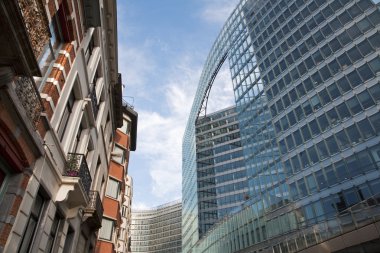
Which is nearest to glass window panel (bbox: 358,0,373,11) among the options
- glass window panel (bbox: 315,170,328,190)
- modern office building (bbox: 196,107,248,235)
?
glass window panel (bbox: 315,170,328,190)

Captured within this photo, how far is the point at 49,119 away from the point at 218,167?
8308cm

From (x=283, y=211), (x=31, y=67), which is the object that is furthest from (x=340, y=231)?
(x=31, y=67)

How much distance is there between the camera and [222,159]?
9250cm

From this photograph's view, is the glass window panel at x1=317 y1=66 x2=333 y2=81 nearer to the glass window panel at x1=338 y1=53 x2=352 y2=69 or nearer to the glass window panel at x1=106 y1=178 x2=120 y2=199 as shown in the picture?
the glass window panel at x1=338 y1=53 x2=352 y2=69

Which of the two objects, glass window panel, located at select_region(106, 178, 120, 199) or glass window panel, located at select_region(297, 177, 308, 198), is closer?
glass window panel, located at select_region(106, 178, 120, 199)

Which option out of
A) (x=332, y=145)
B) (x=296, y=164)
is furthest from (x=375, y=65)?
(x=296, y=164)

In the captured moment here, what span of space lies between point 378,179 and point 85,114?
28.1m

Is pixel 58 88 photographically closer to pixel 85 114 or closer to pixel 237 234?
pixel 85 114

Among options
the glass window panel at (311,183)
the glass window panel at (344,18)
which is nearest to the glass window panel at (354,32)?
the glass window panel at (344,18)

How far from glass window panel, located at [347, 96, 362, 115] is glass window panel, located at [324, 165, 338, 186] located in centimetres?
660

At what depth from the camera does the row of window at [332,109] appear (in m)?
33.2

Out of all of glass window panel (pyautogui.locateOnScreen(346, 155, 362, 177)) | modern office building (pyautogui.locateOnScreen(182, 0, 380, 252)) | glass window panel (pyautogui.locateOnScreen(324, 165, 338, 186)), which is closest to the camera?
modern office building (pyautogui.locateOnScreen(182, 0, 380, 252))

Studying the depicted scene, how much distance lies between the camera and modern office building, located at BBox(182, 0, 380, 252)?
3031 centimetres

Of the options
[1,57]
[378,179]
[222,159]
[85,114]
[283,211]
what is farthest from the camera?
[222,159]
